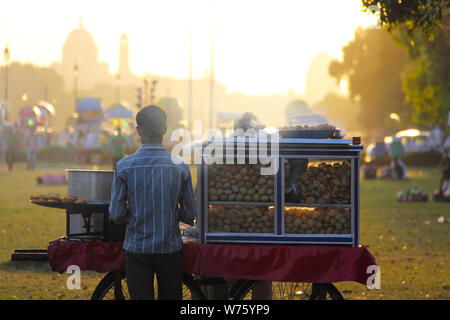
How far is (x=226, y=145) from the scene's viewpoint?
22.5 feet

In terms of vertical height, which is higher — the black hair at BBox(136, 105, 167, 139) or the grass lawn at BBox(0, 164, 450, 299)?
the black hair at BBox(136, 105, 167, 139)

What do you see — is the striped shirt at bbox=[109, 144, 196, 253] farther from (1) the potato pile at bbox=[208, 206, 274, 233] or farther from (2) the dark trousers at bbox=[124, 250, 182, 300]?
(1) the potato pile at bbox=[208, 206, 274, 233]

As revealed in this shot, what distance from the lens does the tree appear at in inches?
2532

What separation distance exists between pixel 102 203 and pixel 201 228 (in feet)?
2.80

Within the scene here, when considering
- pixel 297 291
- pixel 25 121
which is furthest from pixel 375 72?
pixel 297 291

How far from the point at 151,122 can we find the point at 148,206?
0.60m

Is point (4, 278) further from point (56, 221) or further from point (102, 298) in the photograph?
point (56, 221)

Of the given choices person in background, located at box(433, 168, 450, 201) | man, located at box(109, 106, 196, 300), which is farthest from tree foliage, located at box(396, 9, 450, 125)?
man, located at box(109, 106, 196, 300)

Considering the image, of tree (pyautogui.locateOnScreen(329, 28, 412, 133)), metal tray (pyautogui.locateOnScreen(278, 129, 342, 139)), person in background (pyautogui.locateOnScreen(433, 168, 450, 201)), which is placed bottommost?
person in background (pyautogui.locateOnScreen(433, 168, 450, 201))

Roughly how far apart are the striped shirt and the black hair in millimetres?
89

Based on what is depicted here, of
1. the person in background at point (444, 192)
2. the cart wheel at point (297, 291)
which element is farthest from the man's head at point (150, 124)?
the person in background at point (444, 192)

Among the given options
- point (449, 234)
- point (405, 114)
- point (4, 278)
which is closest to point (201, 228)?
point (4, 278)

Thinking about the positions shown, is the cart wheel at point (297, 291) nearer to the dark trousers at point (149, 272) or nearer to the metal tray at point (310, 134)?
the dark trousers at point (149, 272)

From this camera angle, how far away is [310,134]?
23.0 feet
